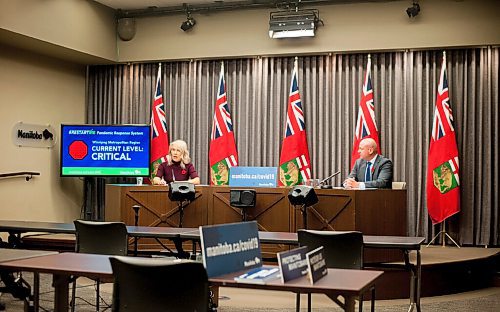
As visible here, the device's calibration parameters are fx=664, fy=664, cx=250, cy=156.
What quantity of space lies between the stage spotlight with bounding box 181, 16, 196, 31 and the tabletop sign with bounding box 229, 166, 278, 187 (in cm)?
293

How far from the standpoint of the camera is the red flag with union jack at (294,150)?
29.3 ft

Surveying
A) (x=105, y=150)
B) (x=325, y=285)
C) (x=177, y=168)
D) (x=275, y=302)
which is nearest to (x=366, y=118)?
(x=177, y=168)

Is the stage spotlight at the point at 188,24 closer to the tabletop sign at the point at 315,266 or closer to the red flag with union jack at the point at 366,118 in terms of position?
the red flag with union jack at the point at 366,118

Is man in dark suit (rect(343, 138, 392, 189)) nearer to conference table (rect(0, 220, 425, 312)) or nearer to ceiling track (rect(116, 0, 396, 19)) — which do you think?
conference table (rect(0, 220, 425, 312))

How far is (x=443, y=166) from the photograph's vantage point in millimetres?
8281

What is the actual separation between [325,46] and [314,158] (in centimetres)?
151

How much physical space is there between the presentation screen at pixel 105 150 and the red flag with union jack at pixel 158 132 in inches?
22.1

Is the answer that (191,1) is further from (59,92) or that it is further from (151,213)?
(151,213)

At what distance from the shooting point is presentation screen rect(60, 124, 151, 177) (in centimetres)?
895

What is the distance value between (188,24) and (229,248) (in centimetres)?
677

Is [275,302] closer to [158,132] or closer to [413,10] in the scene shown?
[158,132]

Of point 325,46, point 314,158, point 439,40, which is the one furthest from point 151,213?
point 439,40

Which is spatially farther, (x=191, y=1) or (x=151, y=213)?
(x=191, y=1)

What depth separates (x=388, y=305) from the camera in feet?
19.7
